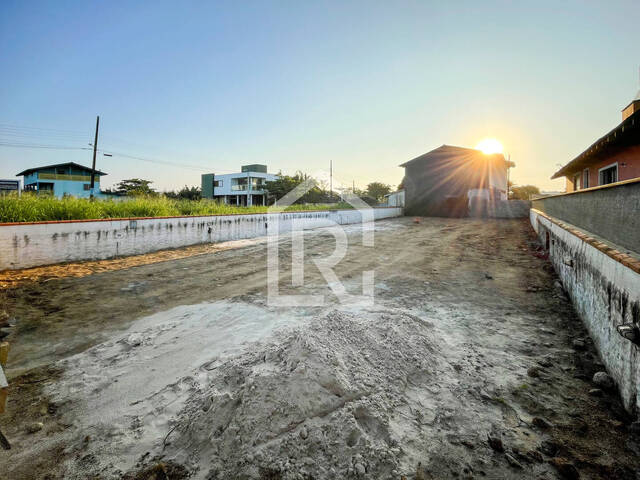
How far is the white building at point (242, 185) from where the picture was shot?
163ft

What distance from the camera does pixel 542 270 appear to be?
7.33 meters

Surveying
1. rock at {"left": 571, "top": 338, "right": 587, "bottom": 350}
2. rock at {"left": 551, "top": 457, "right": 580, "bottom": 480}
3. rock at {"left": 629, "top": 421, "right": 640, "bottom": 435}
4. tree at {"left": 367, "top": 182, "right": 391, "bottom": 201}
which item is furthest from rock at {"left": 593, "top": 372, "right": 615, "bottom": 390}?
tree at {"left": 367, "top": 182, "right": 391, "bottom": 201}

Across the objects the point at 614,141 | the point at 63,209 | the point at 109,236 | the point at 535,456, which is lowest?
Answer: the point at 535,456

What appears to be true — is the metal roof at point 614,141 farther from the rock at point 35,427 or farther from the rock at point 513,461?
the rock at point 35,427

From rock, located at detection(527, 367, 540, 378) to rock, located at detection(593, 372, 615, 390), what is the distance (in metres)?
0.47

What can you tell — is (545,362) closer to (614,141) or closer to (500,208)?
(614,141)

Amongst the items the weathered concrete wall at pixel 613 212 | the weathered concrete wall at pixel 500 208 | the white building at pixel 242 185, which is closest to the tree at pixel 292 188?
the white building at pixel 242 185

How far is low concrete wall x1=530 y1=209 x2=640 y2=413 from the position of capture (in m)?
2.49

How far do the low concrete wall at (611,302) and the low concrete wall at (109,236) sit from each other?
11.2m

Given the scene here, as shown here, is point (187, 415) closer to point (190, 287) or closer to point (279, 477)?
point (279, 477)

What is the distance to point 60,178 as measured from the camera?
128ft

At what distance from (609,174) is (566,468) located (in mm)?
13558

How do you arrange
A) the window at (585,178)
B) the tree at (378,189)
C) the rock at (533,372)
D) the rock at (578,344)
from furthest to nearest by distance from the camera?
the tree at (378,189) < the window at (585,178) < the rock at (578,344) < the rock at (533,372)

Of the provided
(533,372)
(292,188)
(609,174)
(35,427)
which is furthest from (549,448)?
(292,188)
